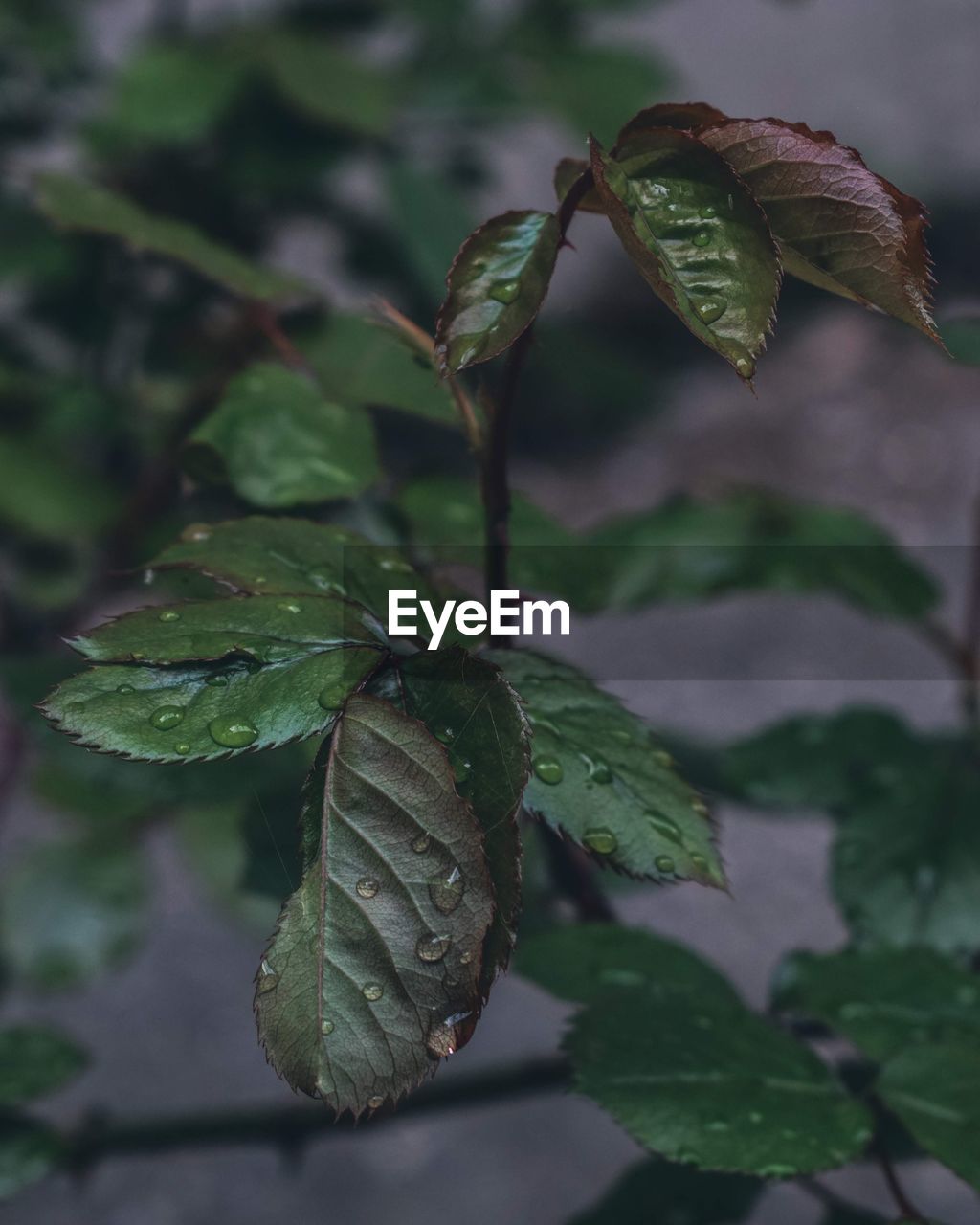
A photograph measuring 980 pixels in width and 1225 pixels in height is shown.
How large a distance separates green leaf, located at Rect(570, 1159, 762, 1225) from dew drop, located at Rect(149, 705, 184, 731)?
0.35m

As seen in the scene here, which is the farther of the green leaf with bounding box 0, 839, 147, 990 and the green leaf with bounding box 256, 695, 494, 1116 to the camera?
the green leaf with bounding box 0, 839, 147, 990

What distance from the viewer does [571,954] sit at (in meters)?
0.48

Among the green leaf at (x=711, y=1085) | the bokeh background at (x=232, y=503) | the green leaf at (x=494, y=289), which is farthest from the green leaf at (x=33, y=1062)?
the green leaf at (x=494, y=289)

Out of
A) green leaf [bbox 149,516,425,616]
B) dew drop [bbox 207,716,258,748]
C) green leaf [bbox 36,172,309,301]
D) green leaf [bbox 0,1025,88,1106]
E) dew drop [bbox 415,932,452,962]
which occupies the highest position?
green leaf [bbox 36,172,309,301]

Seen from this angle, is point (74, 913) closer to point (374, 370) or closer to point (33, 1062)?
point (33, 1062)

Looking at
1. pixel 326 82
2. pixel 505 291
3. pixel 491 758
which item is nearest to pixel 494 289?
pixel 505 291

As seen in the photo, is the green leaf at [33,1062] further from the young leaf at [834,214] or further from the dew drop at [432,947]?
the young leaf at [834,214]

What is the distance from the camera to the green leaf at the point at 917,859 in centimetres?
54

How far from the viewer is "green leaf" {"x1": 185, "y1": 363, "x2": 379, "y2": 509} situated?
45 centimetres

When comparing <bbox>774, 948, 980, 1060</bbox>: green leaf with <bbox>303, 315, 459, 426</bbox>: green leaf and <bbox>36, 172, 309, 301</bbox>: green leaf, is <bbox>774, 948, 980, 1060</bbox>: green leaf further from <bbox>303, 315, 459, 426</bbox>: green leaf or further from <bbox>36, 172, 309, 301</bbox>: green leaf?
<bbox>36, 172, 309, 301</bbox>: green leaf

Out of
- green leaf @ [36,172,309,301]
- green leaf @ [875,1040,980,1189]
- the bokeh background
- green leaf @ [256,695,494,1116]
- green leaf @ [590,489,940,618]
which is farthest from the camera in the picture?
the bokeh background

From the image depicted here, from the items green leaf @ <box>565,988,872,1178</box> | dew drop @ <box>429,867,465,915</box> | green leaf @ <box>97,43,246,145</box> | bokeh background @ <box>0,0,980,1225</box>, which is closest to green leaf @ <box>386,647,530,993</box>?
dew drop @ <box>429,867,465,915</box>

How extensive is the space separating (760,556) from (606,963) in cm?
30

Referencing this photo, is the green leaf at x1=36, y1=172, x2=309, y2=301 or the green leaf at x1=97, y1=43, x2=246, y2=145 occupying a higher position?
the green leaf at x1=97, y1=43, x2=246, y2=145
